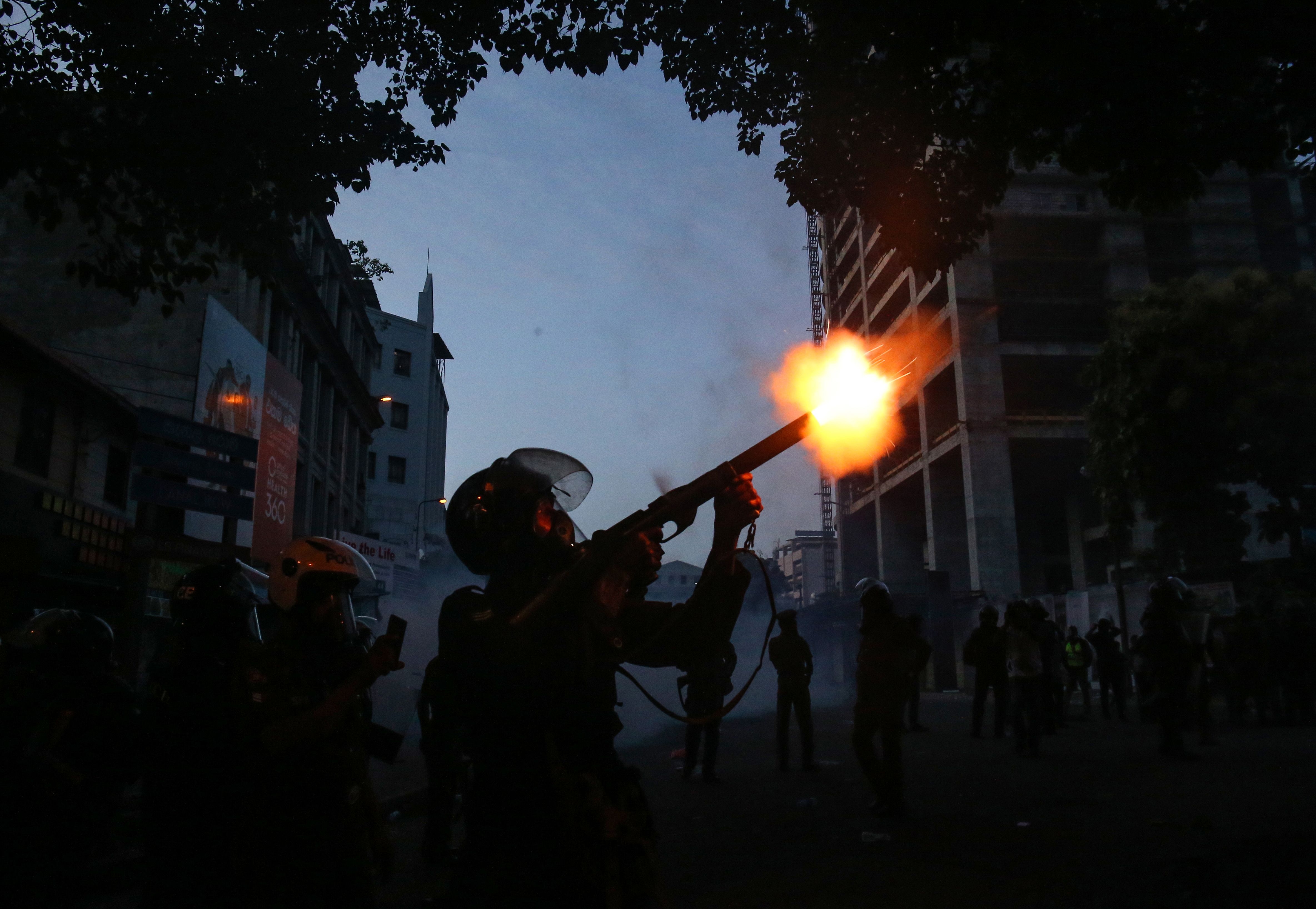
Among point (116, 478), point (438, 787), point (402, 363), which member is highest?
point (402, 363)

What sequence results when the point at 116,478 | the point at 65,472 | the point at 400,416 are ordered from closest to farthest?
the point at 65,472, the point at 116,478, the point at 400,416

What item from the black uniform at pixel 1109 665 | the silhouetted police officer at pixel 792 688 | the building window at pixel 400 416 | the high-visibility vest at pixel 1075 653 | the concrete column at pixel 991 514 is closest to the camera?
the silhouetted police officer at pixel 792 688

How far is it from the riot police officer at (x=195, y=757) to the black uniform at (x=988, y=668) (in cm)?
1156

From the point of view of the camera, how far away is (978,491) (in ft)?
123

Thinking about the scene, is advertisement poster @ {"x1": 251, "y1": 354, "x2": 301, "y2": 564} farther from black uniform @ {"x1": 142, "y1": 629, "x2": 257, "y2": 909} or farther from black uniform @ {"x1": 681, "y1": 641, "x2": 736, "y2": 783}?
black uniform @ {"x1": 142, "y1": 629, "x2": 257, "y2": 909}

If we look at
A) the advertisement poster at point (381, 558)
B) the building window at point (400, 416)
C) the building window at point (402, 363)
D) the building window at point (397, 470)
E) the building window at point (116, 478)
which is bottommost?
the advertisement poster at point (381, 558)

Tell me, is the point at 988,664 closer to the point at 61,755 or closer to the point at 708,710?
the point at 708,710

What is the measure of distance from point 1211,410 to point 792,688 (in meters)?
15.5

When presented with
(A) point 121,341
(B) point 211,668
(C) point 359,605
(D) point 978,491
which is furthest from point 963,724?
(D) point 978,491

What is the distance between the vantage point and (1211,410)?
836 inches

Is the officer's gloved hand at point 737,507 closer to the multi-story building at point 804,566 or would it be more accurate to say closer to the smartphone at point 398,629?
the smartphone at point 398,629

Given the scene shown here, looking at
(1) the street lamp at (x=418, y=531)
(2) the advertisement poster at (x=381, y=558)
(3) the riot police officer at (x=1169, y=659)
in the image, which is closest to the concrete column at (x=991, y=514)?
(2) the advertisement poster at (x=381, y=558)

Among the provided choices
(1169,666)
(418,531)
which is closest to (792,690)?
(1169,666)

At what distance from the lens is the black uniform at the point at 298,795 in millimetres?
2756
